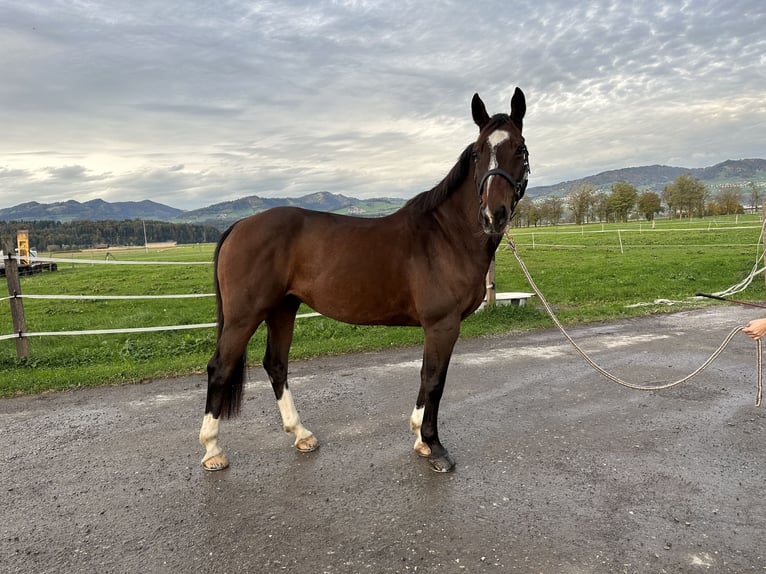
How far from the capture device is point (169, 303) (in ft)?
48.4

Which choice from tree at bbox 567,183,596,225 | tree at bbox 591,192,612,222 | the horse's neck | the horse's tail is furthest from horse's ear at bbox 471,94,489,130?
tree at bbox 591,192,612,222

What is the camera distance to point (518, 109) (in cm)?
349

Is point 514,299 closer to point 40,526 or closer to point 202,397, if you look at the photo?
point 202,397

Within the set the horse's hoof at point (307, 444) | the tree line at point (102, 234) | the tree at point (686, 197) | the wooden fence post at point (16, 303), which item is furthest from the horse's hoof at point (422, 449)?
the tree line at point (102, 234)

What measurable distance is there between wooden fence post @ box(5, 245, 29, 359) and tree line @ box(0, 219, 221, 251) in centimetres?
8032

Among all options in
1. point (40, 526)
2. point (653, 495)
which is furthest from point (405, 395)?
point (40, 526)

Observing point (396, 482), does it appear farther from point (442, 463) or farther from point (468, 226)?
point (468, 226)

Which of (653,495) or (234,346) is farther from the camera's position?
(234,346)

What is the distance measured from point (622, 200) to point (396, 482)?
82457 mm

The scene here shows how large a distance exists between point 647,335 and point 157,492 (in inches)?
294

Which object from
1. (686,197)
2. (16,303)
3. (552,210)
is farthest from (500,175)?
(552,210)

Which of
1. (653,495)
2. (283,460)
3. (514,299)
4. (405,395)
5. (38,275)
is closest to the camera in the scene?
(653,495)

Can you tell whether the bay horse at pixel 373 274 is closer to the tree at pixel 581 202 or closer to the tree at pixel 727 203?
the tree at pixel 581 202

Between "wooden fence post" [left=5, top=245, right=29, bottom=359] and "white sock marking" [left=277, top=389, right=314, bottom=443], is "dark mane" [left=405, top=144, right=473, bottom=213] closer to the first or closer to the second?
→ "white sock marking" [left=277, top=389, right=314, bottom=443]
